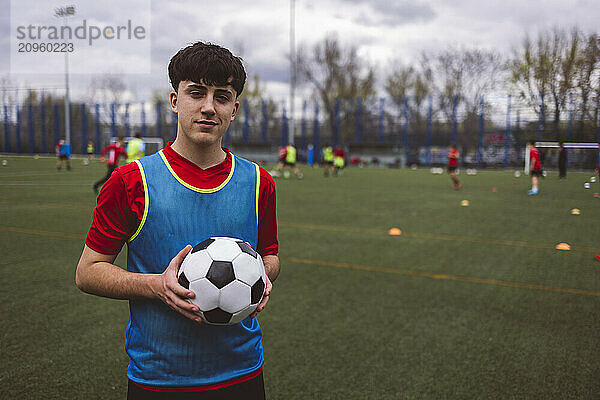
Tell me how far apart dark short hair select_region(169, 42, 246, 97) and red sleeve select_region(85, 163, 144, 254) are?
396mm

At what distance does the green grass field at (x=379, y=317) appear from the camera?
348 centimetres

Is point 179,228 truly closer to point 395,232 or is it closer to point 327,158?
point 395,232

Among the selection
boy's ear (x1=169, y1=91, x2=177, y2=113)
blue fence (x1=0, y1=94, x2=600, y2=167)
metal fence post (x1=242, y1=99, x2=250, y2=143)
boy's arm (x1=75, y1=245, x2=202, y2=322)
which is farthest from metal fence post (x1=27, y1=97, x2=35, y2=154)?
boy's arm (x1=75, y1=245, x2=202, y2=322)

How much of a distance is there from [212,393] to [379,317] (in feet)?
10.3

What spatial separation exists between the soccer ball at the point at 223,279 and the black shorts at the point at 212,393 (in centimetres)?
29

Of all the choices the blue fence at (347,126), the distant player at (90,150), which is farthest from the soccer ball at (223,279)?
the distant player at (90,150)

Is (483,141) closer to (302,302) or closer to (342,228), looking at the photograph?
(342,228)

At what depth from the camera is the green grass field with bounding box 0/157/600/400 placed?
348 centimetres

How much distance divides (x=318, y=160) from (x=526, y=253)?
36.8m

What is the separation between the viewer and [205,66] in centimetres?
174

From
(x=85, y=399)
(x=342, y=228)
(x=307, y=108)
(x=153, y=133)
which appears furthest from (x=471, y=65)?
(x=85, y=399)

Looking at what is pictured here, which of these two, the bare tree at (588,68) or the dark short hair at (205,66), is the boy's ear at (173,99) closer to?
the dark short hair at (205,66)

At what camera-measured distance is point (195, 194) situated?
177 cm

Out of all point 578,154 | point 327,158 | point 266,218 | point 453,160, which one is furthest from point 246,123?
point 266,218
